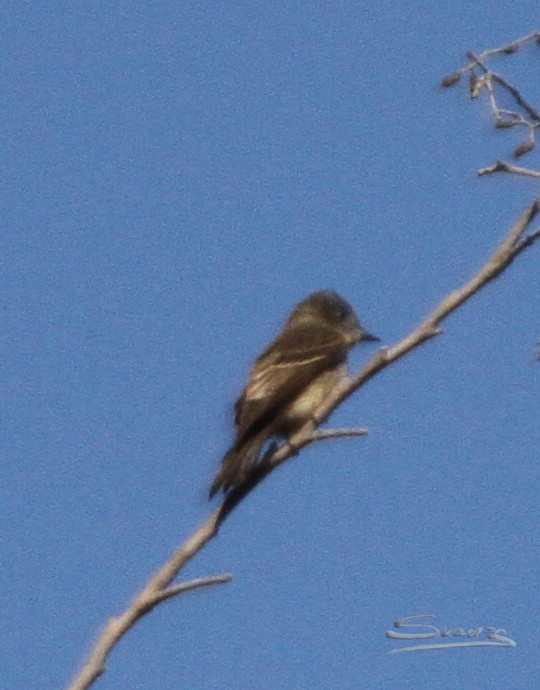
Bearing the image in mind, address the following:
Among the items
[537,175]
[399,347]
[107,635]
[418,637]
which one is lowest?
[418,637]

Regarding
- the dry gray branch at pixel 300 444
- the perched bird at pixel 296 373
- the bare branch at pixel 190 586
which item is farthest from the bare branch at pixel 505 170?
the perched bird at pixel 296 373

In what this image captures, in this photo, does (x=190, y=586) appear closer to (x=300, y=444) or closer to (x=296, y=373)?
(x=300, y=444)

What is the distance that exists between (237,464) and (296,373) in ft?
5.36

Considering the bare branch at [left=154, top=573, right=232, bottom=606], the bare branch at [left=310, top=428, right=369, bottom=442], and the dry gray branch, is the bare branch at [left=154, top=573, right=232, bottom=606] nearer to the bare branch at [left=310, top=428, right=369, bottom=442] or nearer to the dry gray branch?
the dry gray branch

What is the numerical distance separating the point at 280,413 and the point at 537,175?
3.46 metres

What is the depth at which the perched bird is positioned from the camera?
6816 millimetres

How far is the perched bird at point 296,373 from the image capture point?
6816mm

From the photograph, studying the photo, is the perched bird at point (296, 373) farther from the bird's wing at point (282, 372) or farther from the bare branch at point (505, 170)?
the bare branch at point (505, 170)

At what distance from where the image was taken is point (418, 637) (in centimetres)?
538

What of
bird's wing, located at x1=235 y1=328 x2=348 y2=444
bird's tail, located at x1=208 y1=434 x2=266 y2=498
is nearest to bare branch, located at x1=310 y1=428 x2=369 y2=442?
bird's tail, located at x1=208 y1=434 x2=266 y2=498

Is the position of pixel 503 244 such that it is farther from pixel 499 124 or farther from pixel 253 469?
pixel 253 469

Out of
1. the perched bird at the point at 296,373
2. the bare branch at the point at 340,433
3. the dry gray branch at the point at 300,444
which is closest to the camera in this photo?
the dry gray branch at the point at 300,444

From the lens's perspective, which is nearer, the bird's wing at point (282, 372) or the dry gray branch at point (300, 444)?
the dry gray branch at point (300, 444)

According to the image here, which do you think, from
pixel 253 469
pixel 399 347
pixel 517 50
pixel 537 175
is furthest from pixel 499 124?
pixel 253 469
